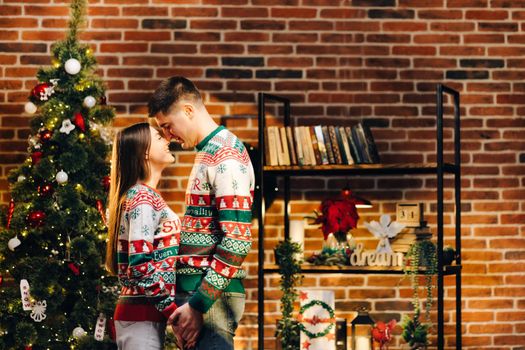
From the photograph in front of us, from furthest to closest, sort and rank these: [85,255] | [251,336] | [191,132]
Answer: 1. [251,336]
2. [85,255]
3. [191,132]

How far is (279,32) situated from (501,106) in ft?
4.26

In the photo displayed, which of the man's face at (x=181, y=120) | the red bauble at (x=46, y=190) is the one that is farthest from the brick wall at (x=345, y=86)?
the man's face at (x=181, y=120)

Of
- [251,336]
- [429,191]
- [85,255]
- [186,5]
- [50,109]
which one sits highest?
[186,5]

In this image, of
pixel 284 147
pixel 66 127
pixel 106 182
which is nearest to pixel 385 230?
pixel 284 147

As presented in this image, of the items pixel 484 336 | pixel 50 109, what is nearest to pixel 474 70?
pixel 484 336

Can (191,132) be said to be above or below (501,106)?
below

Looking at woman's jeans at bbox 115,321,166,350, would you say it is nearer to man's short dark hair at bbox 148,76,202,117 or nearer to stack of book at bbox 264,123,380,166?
man's short dark hair at bbox 148,76,202,117

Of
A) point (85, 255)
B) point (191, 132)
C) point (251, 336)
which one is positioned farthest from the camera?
point (251, 336)

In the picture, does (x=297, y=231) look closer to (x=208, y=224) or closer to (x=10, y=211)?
(x=10, y=211)

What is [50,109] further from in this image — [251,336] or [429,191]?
[429,191]

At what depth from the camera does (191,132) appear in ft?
8.93

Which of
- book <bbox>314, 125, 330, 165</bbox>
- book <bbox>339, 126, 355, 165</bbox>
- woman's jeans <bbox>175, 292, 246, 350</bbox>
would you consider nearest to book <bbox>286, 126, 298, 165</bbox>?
book <bbox>314, 125, 330, 165</bbox>

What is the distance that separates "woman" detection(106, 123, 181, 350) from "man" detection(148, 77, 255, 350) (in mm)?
125

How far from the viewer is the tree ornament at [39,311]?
13.8 feet
